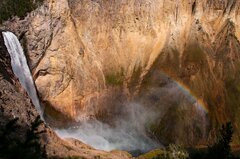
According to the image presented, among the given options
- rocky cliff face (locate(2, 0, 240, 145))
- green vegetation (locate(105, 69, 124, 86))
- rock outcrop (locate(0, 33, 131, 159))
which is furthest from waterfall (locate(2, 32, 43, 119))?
green vegetation (locate(105, 69, 124, 86))

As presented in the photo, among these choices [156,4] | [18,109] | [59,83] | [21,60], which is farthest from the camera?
[156,4]

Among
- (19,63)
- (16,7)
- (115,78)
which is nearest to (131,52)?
(115,78)

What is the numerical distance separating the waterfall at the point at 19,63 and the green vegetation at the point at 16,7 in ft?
5.63

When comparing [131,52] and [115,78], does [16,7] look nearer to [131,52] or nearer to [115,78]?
[115,78]

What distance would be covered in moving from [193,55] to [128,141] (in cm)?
985

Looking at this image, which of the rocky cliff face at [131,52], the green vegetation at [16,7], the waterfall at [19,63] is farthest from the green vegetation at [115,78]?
the green vegetation at [16,7]

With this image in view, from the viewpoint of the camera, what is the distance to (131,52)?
39094 millimetres

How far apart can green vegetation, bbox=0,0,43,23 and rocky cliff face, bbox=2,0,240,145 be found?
18.0 inches

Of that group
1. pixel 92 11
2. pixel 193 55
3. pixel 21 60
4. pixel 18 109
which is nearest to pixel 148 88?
pixel 193 55

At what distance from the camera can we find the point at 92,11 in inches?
1454

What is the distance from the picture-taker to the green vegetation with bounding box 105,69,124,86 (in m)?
37.7

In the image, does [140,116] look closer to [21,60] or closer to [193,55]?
[193,55]

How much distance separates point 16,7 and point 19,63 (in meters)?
4.30

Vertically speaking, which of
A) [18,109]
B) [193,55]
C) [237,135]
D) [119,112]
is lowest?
[237,135]
